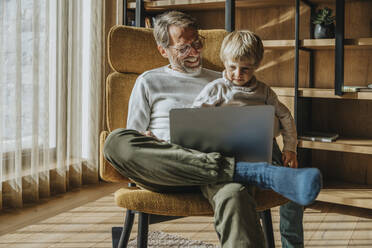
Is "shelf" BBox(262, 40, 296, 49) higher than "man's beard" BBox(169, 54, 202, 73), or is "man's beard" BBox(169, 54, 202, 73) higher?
"shelf" BBox(262, 40, 296, 49)

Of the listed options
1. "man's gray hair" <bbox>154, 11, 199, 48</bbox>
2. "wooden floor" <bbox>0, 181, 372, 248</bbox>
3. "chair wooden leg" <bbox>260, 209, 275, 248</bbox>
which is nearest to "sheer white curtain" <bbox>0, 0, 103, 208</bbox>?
"wooden floor" <bbox>0, 181, 372, 248</bbox>

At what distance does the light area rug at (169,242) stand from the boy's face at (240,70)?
0.76 meters

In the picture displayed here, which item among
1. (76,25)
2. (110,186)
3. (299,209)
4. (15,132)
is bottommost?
(110,186)

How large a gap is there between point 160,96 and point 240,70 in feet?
1.02

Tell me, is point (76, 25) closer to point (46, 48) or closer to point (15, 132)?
point (46, 48)

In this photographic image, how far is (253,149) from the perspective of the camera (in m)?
1.16

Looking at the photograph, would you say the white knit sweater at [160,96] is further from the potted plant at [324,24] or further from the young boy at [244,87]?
the potted plant at [324,24]

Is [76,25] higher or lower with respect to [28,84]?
higher

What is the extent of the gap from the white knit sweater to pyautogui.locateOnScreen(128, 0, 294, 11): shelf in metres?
1.16

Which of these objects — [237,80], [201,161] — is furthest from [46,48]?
[201,161]

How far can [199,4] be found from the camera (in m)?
2.64

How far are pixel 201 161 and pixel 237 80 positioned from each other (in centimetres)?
38

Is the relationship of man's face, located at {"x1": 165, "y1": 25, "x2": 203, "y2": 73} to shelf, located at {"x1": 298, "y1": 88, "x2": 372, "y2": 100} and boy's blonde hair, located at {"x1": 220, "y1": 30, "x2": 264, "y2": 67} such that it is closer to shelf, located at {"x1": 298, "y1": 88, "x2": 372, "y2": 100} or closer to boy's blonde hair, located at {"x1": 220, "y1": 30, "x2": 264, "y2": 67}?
boy's blonde hair, located at {"x1": 220, "y1": 30, "x2": 264, "y2": 67}

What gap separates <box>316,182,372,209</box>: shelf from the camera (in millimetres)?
2184
